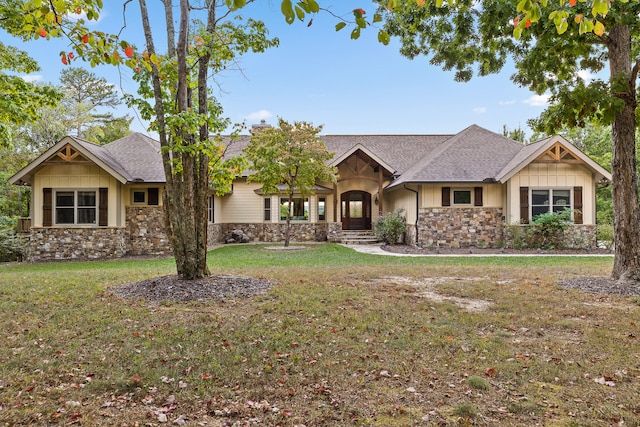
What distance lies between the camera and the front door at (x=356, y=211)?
21.8 metres

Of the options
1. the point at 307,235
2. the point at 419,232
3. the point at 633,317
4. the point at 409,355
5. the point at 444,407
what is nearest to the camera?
the point at 444,407

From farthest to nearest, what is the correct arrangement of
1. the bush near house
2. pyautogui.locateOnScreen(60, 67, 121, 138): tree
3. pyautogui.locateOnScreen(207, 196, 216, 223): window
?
pyautogui.locateOnScreen(60, 67, 121, 138): tree
pyautogui.locateOnScreen(207, 196, 216, 223): window
the bush near house

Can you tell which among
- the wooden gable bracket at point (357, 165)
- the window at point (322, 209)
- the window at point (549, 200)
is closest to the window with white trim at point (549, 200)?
the window at point (549, 200)

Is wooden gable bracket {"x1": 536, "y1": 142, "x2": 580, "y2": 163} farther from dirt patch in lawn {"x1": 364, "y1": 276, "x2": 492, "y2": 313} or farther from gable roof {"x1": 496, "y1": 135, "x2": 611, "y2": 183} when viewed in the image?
dirt patch in lawn {"x1": 364, "y1": 276, "x2": 492, "y2": 313}

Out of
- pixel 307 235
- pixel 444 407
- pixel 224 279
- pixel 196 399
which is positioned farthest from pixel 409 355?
pixel 307 235

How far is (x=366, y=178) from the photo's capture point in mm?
20859

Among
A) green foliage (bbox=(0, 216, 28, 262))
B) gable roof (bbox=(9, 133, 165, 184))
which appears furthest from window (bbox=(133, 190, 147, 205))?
green foliage (bbox=(0, 216, 28, 262))

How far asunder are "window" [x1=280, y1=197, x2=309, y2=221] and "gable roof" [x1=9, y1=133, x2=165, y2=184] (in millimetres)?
7011

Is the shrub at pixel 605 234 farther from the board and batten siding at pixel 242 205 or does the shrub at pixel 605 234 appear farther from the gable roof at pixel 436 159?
the board and batten siding at pixel 242 205

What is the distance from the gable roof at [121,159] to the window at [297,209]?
23.0 feet

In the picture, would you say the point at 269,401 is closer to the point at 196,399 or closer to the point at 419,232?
the point at 196,399

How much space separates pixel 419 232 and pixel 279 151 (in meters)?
7.01

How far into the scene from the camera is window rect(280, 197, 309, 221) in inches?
825

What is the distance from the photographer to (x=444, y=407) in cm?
299
